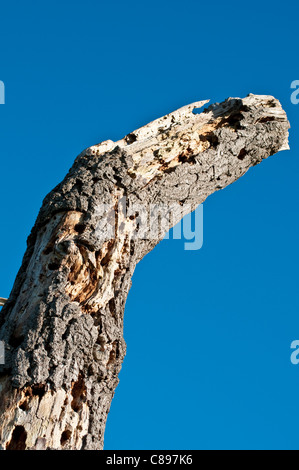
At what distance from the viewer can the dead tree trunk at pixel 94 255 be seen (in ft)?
12.6

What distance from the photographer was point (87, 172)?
190 inches

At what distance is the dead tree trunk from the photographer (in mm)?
3850

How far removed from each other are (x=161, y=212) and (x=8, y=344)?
163 cm

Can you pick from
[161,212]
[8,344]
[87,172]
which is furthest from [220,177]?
[8,344]

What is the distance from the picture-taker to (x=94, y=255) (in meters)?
4.45
